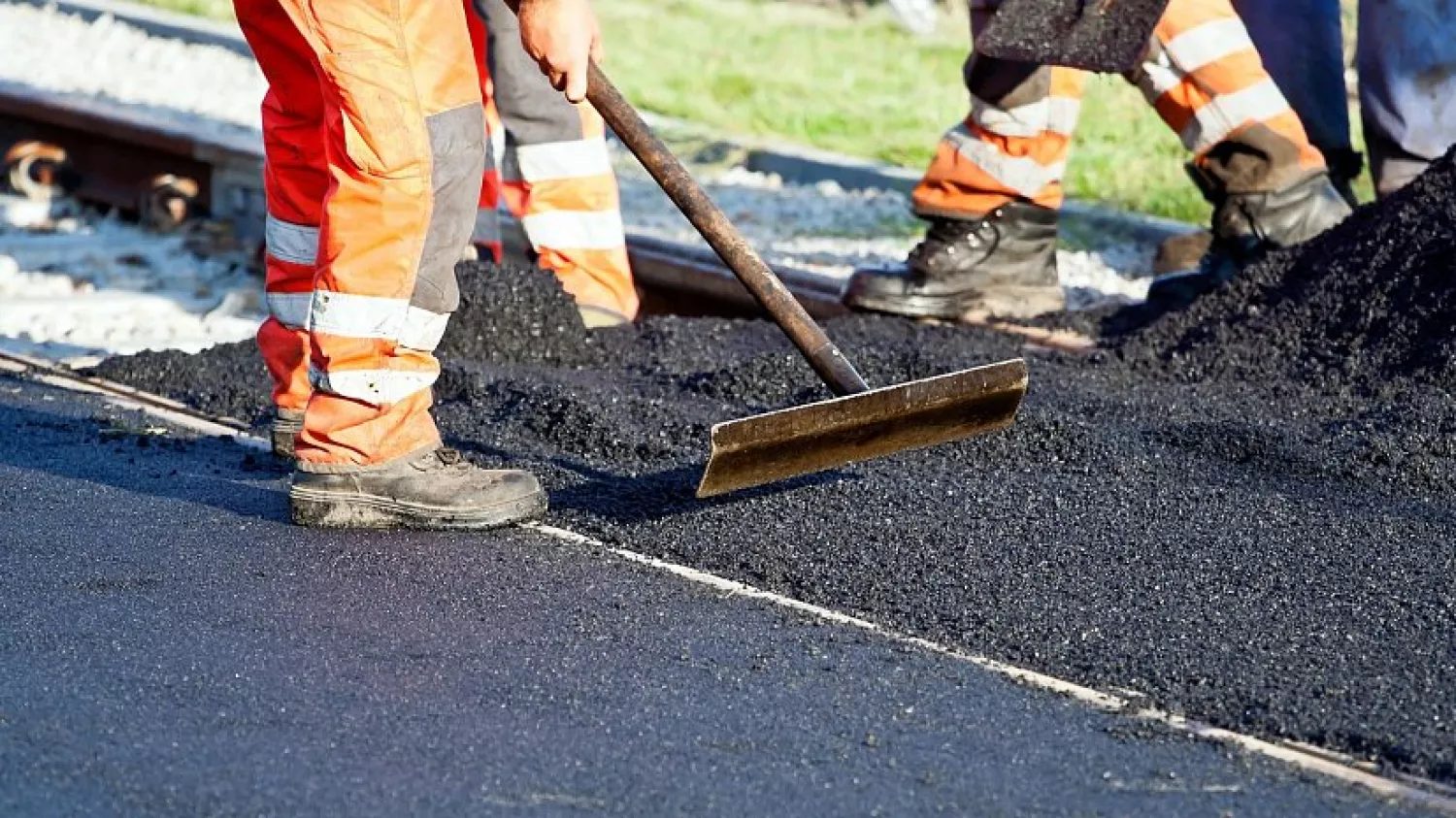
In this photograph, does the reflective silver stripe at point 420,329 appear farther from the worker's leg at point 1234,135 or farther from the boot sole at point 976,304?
the worker's leg at point 1234,135

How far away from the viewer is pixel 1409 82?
20.7ft

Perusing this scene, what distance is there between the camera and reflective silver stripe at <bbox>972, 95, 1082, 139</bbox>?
6.04 meters

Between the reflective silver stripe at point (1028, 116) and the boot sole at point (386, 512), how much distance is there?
255 cm

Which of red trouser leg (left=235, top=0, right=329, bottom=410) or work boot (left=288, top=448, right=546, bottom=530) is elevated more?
red trouser leg (left=235, top=0, right=329, bottom=410)

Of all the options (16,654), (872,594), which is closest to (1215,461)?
(872,594)

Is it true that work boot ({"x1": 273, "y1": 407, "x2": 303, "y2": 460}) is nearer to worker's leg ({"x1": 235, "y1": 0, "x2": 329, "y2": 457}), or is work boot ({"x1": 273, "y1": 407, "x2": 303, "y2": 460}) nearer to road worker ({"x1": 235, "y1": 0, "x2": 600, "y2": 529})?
worker's leg ({"x1": 235, "y1": 0, "x2": 329, "y2": 457})

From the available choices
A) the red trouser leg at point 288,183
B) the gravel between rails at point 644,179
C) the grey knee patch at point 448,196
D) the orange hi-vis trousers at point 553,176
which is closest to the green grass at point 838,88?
the gravel between rails at point 644,179

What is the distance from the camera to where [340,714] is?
10.0 feet

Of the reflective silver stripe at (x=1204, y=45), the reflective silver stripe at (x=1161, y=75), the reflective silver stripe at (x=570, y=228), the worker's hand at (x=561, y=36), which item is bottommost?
the reflective silver stripe at (x=570, y=228)

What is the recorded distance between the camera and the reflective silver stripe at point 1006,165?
6113 millimetres

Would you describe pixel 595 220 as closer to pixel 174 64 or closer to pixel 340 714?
pixel 340 714

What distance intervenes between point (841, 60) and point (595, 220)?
5.30m

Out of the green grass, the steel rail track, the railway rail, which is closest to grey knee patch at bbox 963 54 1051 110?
the railway rail

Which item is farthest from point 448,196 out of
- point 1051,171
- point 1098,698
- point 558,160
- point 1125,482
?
point 1051,171
